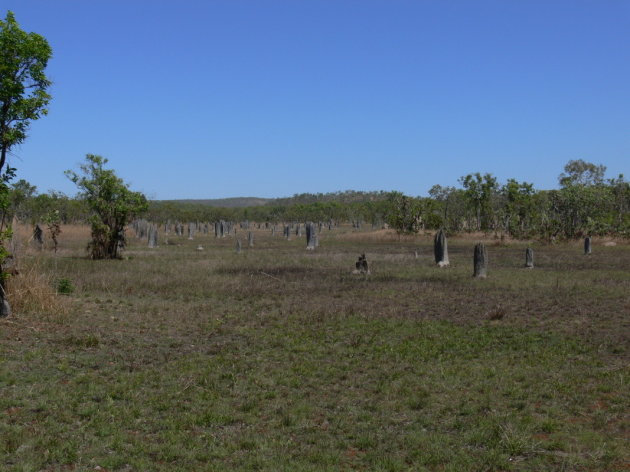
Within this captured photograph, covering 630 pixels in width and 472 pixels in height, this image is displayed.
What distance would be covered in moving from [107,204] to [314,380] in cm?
2321

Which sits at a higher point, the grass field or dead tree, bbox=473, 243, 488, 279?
dead tree, bbox=473, 243, 488, 279

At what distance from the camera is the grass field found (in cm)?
605

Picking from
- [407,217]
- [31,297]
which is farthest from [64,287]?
[407,217]

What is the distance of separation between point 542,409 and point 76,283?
15.4 meters

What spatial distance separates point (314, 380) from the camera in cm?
877

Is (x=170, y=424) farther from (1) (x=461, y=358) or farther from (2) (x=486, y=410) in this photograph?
(1) (x=461, y=358)

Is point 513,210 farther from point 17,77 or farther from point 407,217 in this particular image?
point 17,77

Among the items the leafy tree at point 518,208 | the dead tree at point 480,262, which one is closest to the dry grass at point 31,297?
the dead tree at point 480,262

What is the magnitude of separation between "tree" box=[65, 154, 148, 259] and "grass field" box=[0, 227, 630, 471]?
11294mm

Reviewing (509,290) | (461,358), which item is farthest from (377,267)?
(461,358)

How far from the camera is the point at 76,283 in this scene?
18.5 metres

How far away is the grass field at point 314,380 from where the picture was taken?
605 centimetres

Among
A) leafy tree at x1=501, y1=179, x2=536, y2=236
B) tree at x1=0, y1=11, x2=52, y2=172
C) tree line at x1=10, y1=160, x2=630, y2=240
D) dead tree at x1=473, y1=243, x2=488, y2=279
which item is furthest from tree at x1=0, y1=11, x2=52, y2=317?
leafy tree at x1=501, y1=179, x2=536, y2=236

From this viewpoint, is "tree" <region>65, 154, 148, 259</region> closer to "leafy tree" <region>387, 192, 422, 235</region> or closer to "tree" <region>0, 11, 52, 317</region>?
"tree" <region>0, 11, 52, 317</region>
